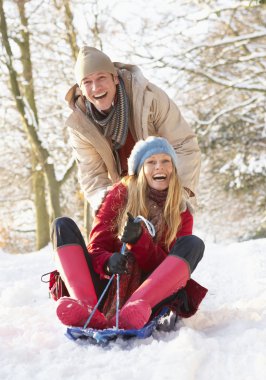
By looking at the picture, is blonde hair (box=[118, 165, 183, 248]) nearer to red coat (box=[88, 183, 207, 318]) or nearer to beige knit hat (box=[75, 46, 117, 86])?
red coat (box=[88, 183, 207, 318])

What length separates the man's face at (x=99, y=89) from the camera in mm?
2756

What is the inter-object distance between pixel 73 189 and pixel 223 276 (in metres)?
12.1

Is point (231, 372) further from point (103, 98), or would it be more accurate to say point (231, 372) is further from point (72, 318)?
point (103, 98)

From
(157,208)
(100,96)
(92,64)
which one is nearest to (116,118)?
(100,96)

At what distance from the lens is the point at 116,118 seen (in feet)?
9.19

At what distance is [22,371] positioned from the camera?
62.6 inches

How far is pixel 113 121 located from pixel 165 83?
21.0 ft

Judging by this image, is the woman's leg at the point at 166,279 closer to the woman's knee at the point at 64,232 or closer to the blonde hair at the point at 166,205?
the blonde hair at the point at 166,205

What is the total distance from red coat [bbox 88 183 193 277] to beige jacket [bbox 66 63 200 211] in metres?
0.23

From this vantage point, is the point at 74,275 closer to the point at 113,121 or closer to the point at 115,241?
the point at 115,241

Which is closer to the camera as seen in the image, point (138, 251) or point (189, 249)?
point (189, 249)

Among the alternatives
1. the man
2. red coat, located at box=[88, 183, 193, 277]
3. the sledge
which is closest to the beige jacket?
the man

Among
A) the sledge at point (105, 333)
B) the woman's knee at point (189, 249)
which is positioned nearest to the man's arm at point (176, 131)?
the woman's knee at point (189, 249)

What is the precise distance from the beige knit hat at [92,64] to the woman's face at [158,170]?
0.61 m
